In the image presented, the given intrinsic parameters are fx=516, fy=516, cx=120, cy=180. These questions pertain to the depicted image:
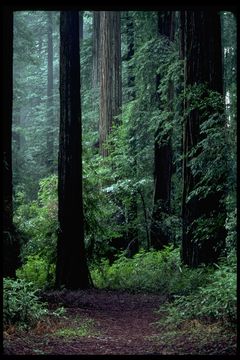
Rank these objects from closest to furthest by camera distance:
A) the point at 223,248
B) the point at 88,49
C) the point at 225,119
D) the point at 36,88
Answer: the point at 225,119 < the point at 223,248 < the point at 88,49 < the point at 36,88

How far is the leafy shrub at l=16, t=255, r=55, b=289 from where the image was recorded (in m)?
11.8

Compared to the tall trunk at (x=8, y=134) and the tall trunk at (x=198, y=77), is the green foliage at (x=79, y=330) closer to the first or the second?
the tall trunk at (x=8, y=134)

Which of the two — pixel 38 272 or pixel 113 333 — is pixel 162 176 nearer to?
pixel 38 272

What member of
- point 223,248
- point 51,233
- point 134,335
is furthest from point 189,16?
point 134,335

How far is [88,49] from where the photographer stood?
77.3ft

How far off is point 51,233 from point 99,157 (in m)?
4.34

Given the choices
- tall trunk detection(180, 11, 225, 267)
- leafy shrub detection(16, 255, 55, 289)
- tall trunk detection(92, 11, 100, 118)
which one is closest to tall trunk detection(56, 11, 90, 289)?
leafy shrub detection(16, 255, 55, 289)

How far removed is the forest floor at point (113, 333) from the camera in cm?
526

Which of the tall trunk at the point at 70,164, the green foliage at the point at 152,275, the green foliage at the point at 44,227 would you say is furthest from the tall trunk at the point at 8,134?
the green foliage at the point at 152,275

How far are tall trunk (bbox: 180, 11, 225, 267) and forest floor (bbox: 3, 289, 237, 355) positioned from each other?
53.3 inches

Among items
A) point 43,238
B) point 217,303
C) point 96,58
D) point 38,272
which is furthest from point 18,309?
point 96,58

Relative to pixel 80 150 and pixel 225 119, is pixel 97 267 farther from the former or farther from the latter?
pixel 225 119

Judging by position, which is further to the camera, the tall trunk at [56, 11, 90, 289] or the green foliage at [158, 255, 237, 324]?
the tall trunk at [56, 11, 90, 289]

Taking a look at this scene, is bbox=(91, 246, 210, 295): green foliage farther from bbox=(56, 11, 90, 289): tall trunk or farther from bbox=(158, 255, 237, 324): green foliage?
bbox=(158, 255, 237, 324): green foliage
